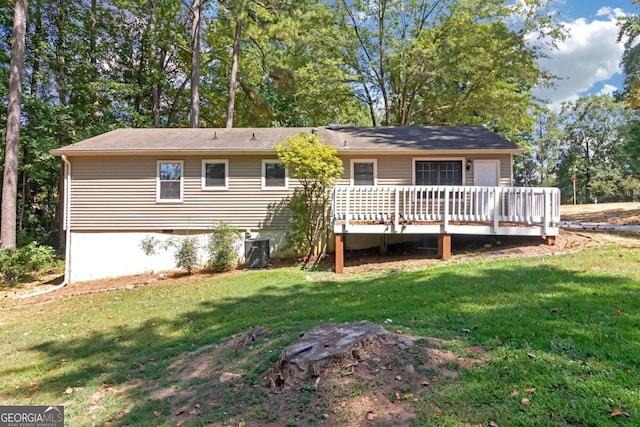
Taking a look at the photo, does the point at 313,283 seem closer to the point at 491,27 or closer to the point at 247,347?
the point at 247,347

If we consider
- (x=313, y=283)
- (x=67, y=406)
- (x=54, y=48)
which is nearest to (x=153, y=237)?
(x=313, y=283)

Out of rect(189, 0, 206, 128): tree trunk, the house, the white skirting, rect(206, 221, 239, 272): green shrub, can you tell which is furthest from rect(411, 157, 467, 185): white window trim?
rect(189, 0, 206, 128): tree trunk

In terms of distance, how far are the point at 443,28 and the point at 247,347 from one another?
1787 centimetres

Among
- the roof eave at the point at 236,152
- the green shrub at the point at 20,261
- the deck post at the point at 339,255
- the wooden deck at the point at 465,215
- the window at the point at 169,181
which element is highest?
the roof eave at the point at 236,152

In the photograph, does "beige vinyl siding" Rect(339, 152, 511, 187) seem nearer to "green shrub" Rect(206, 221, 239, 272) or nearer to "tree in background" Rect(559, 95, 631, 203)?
"green shrub" Rect(206, 221, 239, 272)

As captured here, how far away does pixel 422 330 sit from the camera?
3.79 meters

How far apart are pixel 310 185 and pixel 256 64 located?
1252cm

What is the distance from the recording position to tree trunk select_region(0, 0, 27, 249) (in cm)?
1163

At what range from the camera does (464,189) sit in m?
8.44

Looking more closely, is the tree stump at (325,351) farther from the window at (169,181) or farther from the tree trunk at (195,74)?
the tree trunk at (195,74)

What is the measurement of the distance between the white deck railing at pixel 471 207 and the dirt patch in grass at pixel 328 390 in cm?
542

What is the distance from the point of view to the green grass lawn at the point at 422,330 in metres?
2.58

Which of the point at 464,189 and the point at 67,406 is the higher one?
the point at 464,189

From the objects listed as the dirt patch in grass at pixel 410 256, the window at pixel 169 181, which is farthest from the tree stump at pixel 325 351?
the window at pixel 169 181
